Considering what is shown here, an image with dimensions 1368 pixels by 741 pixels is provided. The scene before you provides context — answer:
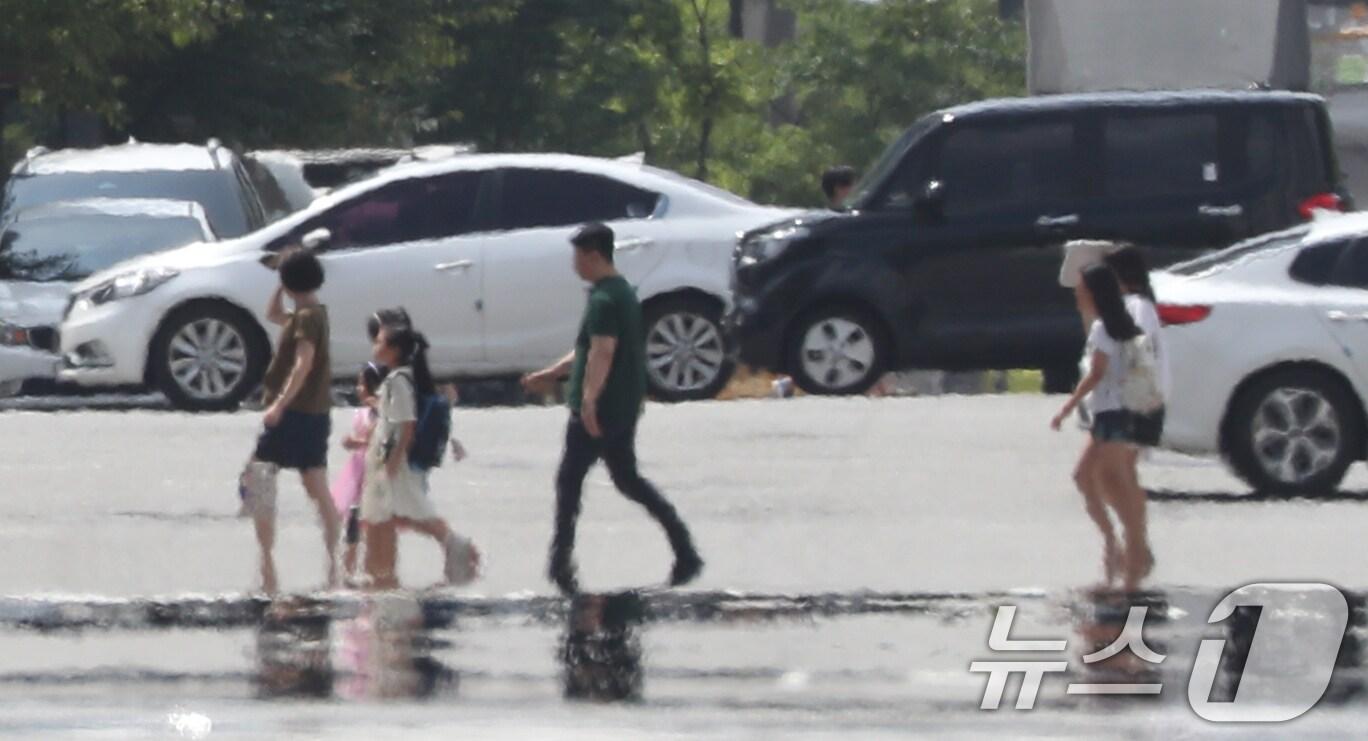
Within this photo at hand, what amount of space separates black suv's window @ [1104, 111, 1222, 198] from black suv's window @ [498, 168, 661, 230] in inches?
113

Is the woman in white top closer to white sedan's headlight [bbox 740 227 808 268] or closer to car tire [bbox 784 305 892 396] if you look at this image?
white sedan's headlight [bbox 740 227 808 268]

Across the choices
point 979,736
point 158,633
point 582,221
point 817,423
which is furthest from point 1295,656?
point 582,221

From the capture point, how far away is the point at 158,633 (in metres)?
12.0

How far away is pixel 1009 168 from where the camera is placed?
69.4 feet

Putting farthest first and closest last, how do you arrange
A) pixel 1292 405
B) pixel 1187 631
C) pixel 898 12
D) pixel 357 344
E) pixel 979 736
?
pixel 898 12 < pixel 357 344 < pixel 1292 405 < pixel 1187 631 < pixel 979 736

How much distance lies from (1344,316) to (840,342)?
5.44 m

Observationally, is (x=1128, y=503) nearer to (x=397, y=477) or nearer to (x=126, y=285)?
(x=397, y=477)

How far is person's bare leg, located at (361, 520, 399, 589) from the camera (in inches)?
516

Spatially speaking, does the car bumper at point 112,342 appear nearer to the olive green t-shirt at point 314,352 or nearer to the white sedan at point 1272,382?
the white sedan at point 1272,382

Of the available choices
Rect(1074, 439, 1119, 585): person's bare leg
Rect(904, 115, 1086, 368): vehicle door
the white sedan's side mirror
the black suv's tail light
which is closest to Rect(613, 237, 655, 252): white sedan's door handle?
Rect(904, 115, 1086, 368): vehicle door

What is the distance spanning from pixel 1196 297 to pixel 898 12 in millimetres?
46715

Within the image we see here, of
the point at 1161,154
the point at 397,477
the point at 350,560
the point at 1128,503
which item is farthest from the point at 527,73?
the point at 1128,503

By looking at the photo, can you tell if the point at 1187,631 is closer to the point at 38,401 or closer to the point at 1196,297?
the point at 1196,297
